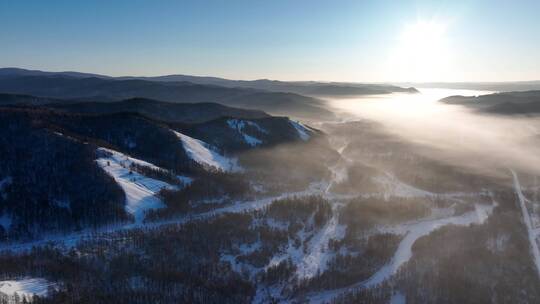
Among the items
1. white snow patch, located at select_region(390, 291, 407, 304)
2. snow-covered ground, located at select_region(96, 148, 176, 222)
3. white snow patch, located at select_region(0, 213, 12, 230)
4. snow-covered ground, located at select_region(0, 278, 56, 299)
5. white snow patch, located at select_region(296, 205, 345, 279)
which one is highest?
snow-covered ground, located at select_region(96, 148, 176, 222)

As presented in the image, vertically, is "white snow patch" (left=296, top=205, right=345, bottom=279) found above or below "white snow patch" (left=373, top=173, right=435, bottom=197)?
below

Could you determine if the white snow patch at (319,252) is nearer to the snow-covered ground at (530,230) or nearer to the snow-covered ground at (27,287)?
the snow-covered ground at (530,230)

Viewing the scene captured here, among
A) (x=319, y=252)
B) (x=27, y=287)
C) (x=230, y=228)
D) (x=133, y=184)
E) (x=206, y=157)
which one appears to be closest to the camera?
(x=27, y=287)

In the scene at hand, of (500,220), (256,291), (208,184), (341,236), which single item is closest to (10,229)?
(208,184)

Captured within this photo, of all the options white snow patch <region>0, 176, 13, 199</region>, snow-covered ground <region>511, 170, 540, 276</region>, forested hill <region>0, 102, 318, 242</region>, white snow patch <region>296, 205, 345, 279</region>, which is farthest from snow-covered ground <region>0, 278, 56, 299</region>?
snow-covered ground <region>511, 170, 540, 276</region>

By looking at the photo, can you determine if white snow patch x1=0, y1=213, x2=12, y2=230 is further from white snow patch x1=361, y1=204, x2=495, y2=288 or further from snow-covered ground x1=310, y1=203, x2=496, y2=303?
white snow patch x1=361, y1=204, x2=495, y2=288

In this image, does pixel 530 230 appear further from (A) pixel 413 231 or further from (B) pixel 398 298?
(B) pixel 398 298

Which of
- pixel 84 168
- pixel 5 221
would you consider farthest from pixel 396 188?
pixel 5 221
